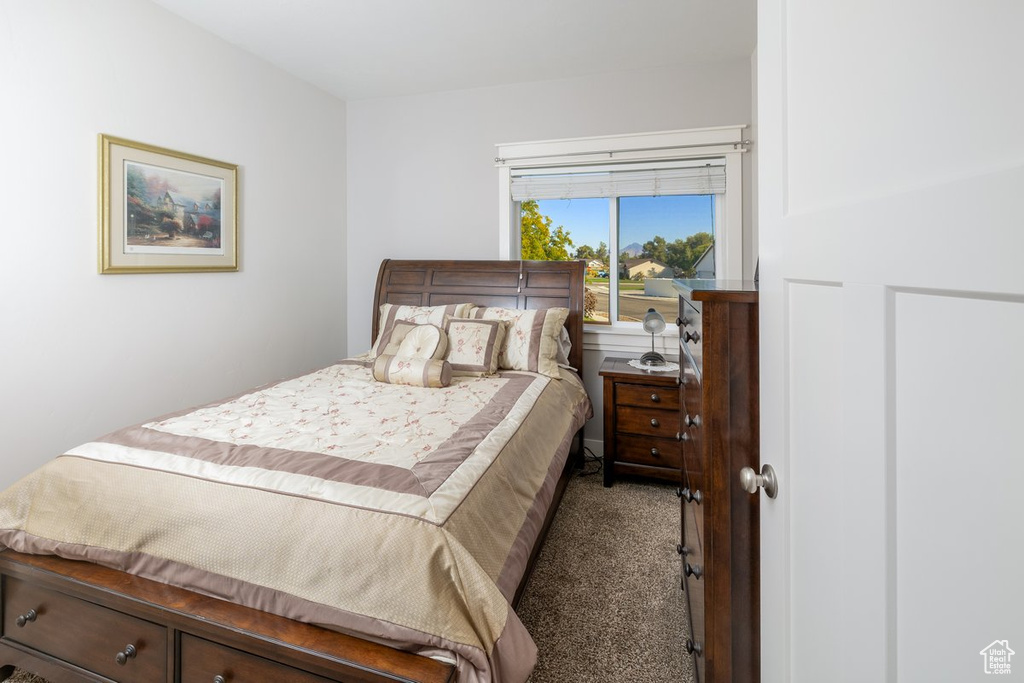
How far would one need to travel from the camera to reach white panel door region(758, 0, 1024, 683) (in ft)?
1.12

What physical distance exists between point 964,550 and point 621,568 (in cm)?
198

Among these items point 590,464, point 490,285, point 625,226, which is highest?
point 625,226

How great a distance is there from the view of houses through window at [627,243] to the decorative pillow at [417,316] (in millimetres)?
864

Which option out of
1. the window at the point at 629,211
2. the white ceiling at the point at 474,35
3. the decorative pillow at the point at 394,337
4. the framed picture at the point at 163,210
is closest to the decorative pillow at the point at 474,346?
the decorative pillow at the point at 394,337

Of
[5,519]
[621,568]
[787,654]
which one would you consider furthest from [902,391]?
[5,519]

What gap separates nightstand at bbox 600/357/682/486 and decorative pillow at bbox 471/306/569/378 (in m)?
0.37

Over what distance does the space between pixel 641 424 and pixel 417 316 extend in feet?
5.11

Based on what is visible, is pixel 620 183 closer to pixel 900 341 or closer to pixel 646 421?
pixel 646 421

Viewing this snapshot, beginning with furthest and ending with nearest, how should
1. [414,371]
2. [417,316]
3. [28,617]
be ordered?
[417,316] < [414,371] < [28,617]

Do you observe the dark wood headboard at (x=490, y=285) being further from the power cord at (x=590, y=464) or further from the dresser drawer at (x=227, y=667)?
the dresser drawer at (x=227, y=667)

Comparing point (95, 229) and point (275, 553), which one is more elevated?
point (95, 229)

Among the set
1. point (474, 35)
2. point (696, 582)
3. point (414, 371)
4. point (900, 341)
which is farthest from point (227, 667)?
point (474, 35)

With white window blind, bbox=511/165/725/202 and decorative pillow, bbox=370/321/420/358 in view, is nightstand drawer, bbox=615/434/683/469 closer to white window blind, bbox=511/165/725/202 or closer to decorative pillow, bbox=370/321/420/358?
decorative pillow, bbox=370/321/420/358

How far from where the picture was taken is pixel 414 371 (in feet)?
8.36
